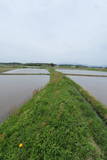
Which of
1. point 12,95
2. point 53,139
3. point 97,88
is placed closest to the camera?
point 53,139

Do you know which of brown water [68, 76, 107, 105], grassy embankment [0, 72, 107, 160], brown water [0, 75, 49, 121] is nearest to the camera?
grassy embankment [0, 72, 107, 160]

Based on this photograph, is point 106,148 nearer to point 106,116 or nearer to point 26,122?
point 106,116

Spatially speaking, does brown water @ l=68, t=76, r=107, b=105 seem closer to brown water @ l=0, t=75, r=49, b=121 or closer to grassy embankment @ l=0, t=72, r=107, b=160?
grassy embankment @ l=0, t=72, r=107, b=160

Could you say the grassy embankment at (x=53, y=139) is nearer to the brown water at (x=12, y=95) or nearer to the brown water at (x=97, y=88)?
the brown water at (x=12, y=95)

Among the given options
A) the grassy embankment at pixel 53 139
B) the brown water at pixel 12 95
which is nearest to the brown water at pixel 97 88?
the grassy embankment at pixel 53 139

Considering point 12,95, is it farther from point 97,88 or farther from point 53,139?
point 97,88

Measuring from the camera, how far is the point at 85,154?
2359 millimetres

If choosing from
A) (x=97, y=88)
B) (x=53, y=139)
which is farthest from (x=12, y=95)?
(x=97, y=88)

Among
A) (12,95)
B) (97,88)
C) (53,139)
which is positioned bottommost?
(12,95)

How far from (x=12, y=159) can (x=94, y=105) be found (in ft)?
18.5

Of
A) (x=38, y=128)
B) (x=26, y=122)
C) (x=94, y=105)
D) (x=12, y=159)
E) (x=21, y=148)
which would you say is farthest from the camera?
(x=94, y=105)

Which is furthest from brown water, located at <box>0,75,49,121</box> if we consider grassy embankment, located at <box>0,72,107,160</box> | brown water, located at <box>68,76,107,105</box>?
brown water, located at <box>68,76,107,105</box>

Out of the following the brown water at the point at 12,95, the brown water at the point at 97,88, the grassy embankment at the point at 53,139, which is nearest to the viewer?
the grassy embankment at the point at 53,139

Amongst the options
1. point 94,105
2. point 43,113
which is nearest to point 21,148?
point 43,113
